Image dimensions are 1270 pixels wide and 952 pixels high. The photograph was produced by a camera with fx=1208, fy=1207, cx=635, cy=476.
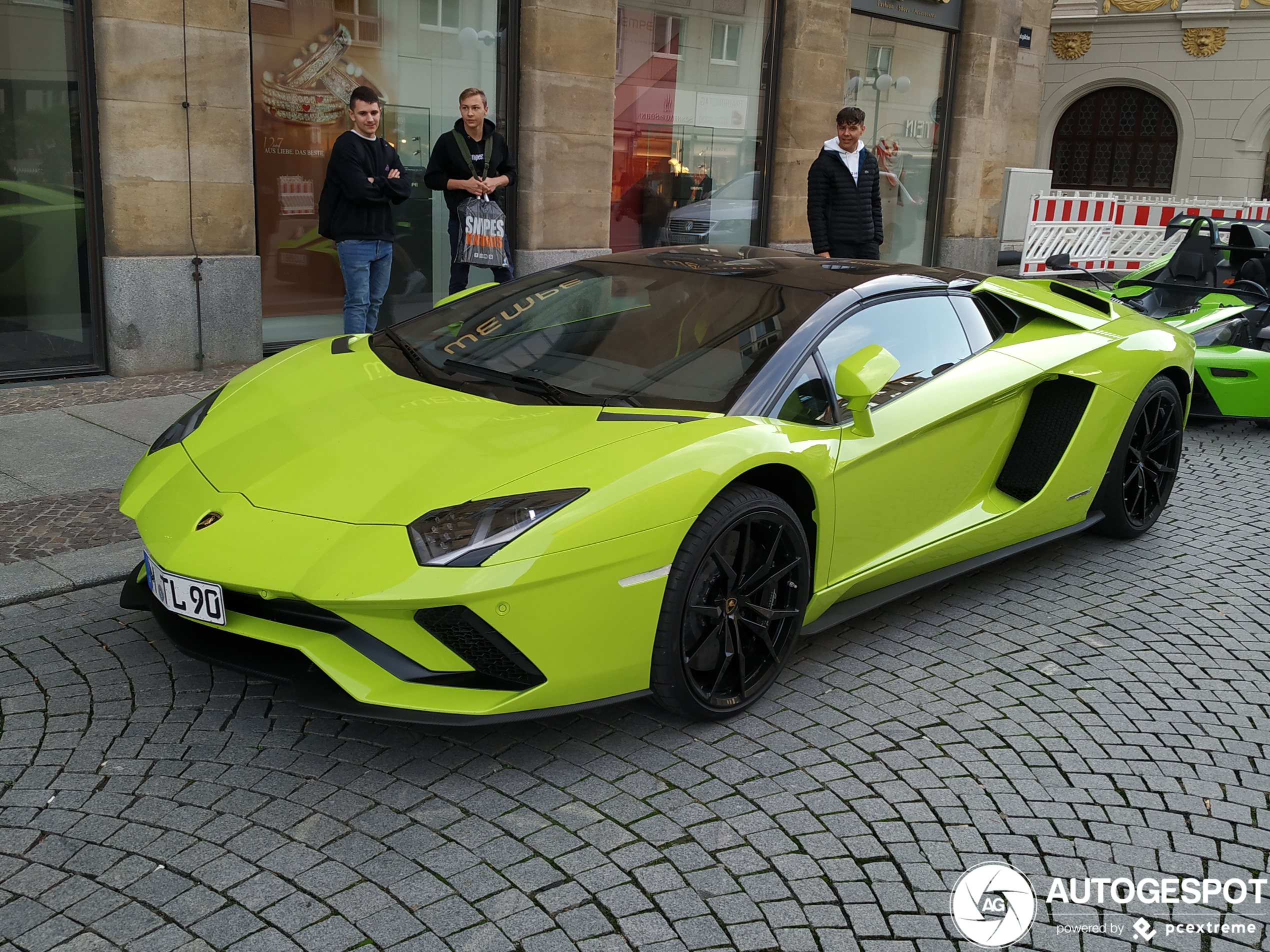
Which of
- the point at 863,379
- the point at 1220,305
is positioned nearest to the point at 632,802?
the point at 863,379

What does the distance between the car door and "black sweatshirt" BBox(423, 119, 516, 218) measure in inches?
185

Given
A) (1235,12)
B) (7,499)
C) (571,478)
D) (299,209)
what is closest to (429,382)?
(571,478)

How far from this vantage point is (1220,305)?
29.6 ft

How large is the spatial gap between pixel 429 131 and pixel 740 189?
4212 millimetres

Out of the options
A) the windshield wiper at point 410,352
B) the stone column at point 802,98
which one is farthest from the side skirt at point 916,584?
the stone column at point 802,98

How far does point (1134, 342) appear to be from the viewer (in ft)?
17.8

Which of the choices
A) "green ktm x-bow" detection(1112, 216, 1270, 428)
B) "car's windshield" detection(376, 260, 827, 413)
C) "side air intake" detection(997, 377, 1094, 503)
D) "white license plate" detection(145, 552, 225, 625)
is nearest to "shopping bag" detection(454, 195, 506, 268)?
"car's windshield" detection(376, 260, 827, 413)

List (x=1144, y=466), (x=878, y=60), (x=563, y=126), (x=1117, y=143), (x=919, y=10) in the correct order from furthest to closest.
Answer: (x=1117, y=143)
(x=919, y=10)
(x=878, y=60)
(x=563, y=126)
(x=1144, y=466)

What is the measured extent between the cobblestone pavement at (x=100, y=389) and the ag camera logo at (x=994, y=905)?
245 inches

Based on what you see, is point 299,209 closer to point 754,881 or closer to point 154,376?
point 154,376

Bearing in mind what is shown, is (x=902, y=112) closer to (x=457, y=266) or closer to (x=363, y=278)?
(x=457, y=266)

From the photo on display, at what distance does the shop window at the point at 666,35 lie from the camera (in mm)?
12133

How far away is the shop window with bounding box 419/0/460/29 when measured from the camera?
33.0 feet

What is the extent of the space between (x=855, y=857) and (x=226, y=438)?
2.28 m
